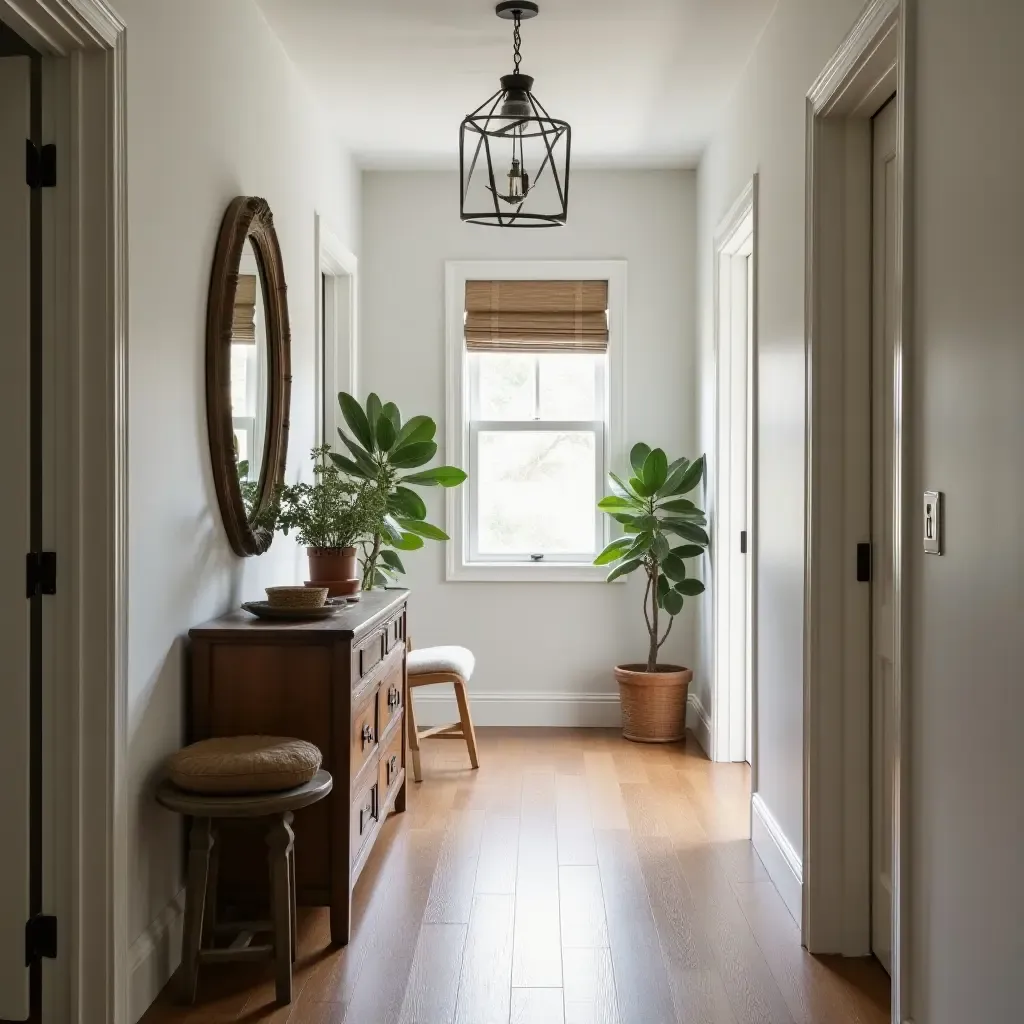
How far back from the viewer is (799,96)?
10.6 feet

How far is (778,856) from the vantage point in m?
3.38

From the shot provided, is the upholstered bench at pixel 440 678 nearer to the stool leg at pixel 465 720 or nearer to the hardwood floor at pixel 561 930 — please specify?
the stool leg at pixel 465 720

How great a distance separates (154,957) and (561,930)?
3.46 ft

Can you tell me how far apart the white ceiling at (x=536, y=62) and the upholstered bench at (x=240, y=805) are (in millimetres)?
2408

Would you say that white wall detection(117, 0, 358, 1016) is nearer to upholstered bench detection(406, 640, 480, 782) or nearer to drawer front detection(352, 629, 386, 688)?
drawer front detection(352, 629, 386, 688)

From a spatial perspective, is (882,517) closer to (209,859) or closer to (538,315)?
(209,859)

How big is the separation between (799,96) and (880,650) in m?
1.59

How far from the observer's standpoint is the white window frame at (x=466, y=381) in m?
5.63

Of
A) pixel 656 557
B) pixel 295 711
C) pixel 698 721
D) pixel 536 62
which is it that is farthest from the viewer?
pixel 698 721

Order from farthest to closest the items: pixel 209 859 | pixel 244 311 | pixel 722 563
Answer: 1. pixel 722 563
2. pixel 244 311
3. pixel 209 859

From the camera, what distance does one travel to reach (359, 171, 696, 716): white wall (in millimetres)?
5629
